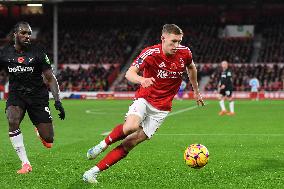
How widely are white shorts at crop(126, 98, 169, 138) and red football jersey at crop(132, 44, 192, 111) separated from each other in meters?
0.07

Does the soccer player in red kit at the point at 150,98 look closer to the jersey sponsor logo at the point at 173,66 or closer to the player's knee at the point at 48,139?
the jersey sponsor logo at the point at 173,66

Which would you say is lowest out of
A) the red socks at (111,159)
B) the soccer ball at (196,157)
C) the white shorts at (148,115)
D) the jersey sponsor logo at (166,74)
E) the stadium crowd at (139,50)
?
the stadium crowd at (139,50)

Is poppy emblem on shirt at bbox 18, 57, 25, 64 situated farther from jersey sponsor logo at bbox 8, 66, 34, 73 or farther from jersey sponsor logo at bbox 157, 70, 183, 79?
jersey sponsor logo at bbox 157, 70, 183, 79

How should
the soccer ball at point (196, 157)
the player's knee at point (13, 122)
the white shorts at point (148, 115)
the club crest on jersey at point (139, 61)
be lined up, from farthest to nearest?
the player's knee at point (13, 122) → the soccer ball at point (196, 157) → the white shorts at point (148, 115) → the club crest on jersey at point (139, 61)

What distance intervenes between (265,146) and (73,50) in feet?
138

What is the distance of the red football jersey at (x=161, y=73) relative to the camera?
8664 millimetres

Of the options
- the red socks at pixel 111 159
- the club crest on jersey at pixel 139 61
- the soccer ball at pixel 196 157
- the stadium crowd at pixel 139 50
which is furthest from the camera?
the stadium crowd at pixel 139 50

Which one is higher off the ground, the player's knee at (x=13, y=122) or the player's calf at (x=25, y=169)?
the player's knee at (x=13, y=122)

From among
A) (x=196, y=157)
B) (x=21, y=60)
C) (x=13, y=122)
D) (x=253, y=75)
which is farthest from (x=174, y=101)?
(x=196, y=157)

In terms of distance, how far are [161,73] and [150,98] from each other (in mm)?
385

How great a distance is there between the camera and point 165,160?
11.2 metres

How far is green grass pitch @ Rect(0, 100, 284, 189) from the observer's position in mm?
8672

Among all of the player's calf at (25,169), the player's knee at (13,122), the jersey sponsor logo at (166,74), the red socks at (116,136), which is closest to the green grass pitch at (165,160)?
the player's calf at (25,169)

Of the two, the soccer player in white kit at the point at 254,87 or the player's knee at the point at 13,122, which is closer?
the player's knee at the point at 13,122
